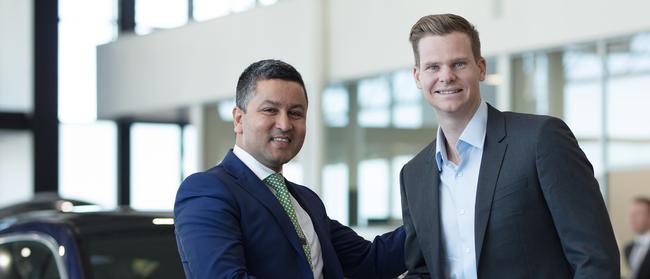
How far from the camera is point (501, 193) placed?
3.02 m

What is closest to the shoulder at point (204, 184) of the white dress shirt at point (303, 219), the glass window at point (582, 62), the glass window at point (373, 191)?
the white dress shirt at point (303, 219)

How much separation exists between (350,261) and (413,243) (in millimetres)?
338

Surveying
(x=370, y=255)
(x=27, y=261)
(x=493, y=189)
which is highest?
(x=493, y=189)

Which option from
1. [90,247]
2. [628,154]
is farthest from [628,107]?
[90,247]

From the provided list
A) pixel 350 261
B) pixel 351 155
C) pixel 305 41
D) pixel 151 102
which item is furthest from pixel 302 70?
pixel 350 261

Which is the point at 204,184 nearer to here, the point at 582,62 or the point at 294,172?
the point at 582,62

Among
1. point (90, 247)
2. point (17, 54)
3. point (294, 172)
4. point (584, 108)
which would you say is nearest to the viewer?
point (90, 247)

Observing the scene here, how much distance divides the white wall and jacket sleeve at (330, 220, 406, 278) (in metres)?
18.3

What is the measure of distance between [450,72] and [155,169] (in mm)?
20735

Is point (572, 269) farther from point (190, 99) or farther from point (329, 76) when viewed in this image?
point (190, 99)

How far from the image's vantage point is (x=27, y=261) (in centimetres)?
495

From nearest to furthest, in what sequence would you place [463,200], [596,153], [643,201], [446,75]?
[446,75] < [463,200] < [643,201] < [596,153]

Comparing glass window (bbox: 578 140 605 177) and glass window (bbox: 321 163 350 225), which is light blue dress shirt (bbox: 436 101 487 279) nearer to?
glass window (bbox: 578 140 605 177)

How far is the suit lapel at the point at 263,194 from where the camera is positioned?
10.2ft
